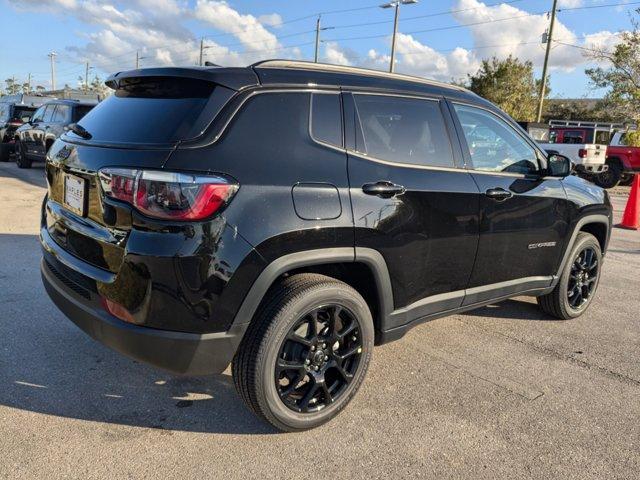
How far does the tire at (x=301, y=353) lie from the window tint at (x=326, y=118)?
28.4 inches

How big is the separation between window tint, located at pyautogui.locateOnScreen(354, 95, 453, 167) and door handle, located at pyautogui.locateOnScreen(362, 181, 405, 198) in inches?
6.9

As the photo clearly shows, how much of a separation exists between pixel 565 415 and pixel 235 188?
2.29 meters

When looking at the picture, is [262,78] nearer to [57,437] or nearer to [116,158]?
[116,158]

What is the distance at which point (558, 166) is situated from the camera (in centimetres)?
412

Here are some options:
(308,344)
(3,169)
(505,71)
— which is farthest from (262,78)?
(505,71)

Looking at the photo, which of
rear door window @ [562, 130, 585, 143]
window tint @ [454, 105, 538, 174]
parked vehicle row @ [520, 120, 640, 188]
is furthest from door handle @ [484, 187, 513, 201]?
rear door window @ [562, 130, 585, 143]

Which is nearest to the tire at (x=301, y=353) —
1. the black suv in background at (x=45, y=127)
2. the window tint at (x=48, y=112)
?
the black suv in background at (x=45, y=127)

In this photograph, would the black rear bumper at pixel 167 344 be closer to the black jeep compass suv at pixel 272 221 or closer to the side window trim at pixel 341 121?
the black jeep compass suv at pixel 272 221

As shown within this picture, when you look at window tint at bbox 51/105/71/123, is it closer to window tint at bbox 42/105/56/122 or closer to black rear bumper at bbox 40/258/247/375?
window tint at bbox 42/105/56/122

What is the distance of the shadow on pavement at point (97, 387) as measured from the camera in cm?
288

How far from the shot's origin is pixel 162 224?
7.62 ft

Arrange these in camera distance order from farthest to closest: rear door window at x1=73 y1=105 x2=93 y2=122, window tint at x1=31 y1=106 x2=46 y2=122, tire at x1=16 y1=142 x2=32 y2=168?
tire at x1=16 y1=142 x2=32 y2=168
window tint at x1=31 y1=106 x2=46 y2=122
rear door window at x1=73 y1=105 x2=93 y2=122

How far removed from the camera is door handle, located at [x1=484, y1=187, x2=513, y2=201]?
3.57 meters

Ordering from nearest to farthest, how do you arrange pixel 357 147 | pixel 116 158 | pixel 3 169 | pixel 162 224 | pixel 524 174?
pixel 162 224 < pixel 116 158 < pixel 357 147 < pixel 524 174 < pixel 3 169
